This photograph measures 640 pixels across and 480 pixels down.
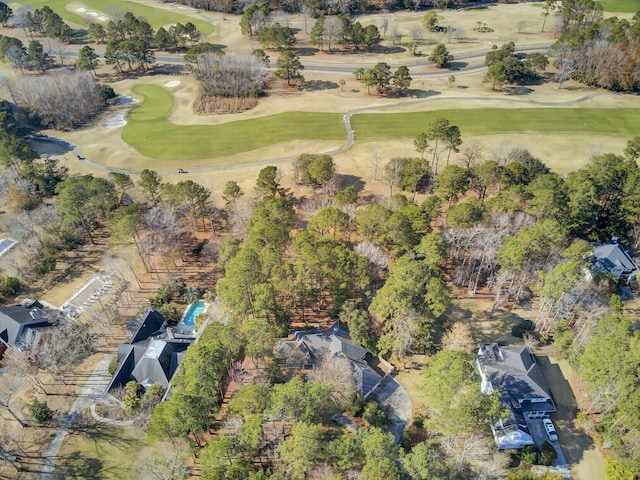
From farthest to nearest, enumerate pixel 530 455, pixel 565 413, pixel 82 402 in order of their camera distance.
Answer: pixel 82 402 → pixel 565 413 → pixel 530 455

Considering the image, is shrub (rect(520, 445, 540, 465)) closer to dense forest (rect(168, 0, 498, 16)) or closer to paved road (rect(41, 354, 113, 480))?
paved road (rect(41, 354, 113, 480))

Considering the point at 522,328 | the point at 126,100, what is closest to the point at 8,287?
the point at 126,100

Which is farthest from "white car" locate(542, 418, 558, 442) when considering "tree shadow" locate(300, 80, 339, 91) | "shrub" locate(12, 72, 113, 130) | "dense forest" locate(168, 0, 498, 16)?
"dense forest" locate(168, 0, 498, 16)

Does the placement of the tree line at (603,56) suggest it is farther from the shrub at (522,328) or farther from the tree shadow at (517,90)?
the shrub at (522,328)

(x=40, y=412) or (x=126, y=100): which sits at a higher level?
(x=126, y=100)

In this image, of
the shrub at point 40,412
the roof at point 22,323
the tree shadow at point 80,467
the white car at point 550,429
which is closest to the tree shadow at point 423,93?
the white car at point 550,429

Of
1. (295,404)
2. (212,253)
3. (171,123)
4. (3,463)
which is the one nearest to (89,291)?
(212,253)

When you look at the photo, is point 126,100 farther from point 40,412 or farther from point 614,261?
point 614,261
